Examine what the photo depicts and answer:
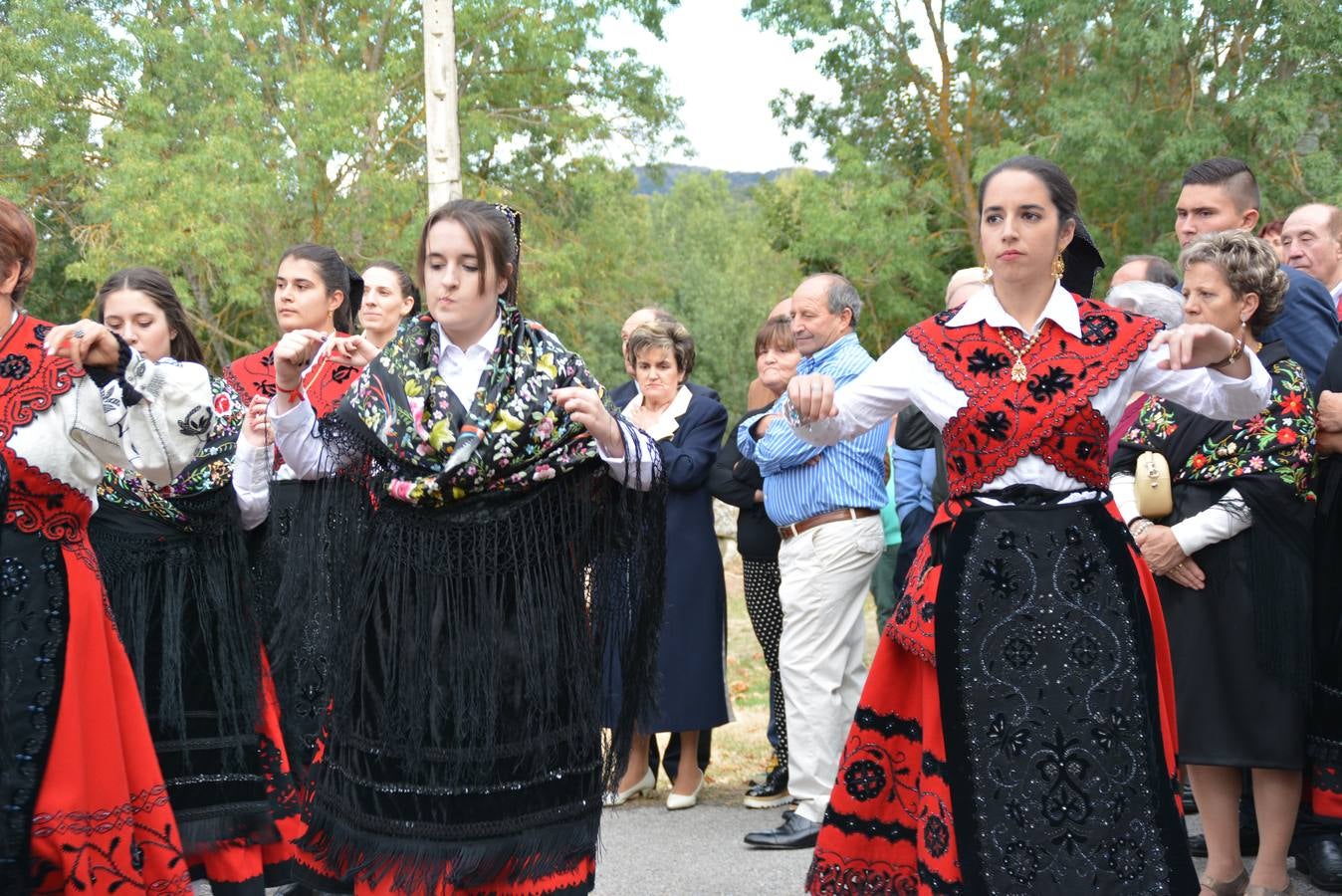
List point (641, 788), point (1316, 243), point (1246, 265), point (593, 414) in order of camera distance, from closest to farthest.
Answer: point (593, 414) < point (1246, 265) < point (1316, 243) < point (641, 788)

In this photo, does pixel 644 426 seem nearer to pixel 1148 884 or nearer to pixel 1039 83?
pixel 1148 884

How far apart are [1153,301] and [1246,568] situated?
1.56 meters

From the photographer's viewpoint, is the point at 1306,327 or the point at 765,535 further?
the point at 765,535

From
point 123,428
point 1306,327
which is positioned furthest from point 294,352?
point 1306,327

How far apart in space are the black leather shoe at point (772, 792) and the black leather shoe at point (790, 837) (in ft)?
2.44

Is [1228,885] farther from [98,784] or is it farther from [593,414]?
[98,784]

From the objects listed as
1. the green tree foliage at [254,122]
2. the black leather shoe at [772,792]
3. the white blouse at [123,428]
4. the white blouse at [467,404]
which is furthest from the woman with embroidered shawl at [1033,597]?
the green tree foliage at [254,122]

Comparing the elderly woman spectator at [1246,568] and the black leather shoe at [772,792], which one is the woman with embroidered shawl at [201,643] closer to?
the black leather shoe at [772,792]

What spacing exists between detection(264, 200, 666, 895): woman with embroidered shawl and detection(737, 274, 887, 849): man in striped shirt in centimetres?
233

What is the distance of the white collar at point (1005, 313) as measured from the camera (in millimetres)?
3689

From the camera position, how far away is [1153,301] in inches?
230

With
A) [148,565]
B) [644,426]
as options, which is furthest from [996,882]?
[644,426]

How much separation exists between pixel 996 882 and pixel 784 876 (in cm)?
215

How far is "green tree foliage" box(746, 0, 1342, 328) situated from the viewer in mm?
12695
